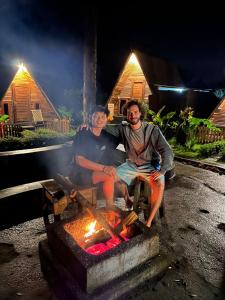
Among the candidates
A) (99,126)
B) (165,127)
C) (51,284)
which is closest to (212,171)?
(165,127)

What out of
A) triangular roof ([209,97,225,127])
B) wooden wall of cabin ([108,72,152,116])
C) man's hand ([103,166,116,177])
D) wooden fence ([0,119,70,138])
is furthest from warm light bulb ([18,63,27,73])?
man's hand ([103,166,116,177])

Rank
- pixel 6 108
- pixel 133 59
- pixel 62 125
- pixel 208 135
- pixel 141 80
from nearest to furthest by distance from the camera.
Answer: pixel 208 135, pixel 62 125, pixel 6 108, pixel 133 59, pixel 141 80

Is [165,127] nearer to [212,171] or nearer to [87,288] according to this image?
[212,171]

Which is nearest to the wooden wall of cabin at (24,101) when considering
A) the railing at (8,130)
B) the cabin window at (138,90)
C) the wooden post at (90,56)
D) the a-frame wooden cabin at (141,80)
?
the railing at (8,130)

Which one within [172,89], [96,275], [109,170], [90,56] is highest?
[172,89]

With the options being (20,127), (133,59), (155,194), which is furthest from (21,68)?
(155,194)

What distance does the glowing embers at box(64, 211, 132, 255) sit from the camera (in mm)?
2904

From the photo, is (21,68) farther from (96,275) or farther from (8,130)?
(96,275)

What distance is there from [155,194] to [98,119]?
1.66 metres

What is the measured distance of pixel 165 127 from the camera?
13773mm

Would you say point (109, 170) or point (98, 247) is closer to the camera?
point (98, 247)

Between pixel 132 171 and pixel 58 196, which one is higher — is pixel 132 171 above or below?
above

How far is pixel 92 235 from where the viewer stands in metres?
2.93

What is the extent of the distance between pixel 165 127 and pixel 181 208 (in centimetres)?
892
